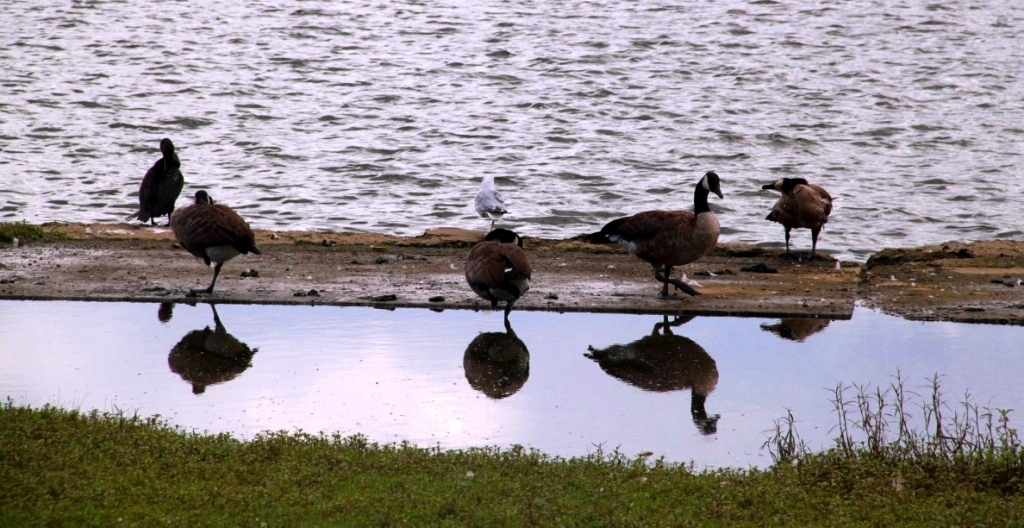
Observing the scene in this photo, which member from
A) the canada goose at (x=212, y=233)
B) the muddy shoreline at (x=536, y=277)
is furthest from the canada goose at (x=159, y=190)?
the canada goose at (x=212, y=233)

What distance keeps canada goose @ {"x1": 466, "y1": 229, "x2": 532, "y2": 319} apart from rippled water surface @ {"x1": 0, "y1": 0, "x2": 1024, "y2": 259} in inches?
281

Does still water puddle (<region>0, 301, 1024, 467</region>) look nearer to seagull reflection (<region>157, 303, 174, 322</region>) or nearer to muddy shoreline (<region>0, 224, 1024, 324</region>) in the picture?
seagull reflection (<region>157, 303, 174, 322</region>)

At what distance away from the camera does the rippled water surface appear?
2077 cm

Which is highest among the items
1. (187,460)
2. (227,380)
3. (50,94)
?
(187,460)

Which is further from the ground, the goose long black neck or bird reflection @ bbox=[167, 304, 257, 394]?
the goose long black neck

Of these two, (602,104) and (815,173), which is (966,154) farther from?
(602,104)

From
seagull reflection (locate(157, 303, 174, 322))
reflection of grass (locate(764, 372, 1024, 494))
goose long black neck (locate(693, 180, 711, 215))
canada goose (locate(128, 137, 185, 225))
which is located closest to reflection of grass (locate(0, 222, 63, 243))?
canada goose (locate(128, 137, 185, 225))

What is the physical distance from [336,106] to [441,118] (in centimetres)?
324

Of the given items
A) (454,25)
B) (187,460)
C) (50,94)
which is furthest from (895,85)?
(187,460)

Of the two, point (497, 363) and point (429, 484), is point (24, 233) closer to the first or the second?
point (497, 363)

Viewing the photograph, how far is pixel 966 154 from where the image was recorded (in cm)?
2500

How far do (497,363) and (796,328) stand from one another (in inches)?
124

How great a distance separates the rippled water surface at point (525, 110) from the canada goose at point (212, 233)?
20.9 ft

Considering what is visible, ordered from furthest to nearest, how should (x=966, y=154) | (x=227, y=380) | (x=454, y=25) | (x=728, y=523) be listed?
(x=454, y=25)
(x=966, y=154)
(x=227, y=380)
(x=728, y=523)
